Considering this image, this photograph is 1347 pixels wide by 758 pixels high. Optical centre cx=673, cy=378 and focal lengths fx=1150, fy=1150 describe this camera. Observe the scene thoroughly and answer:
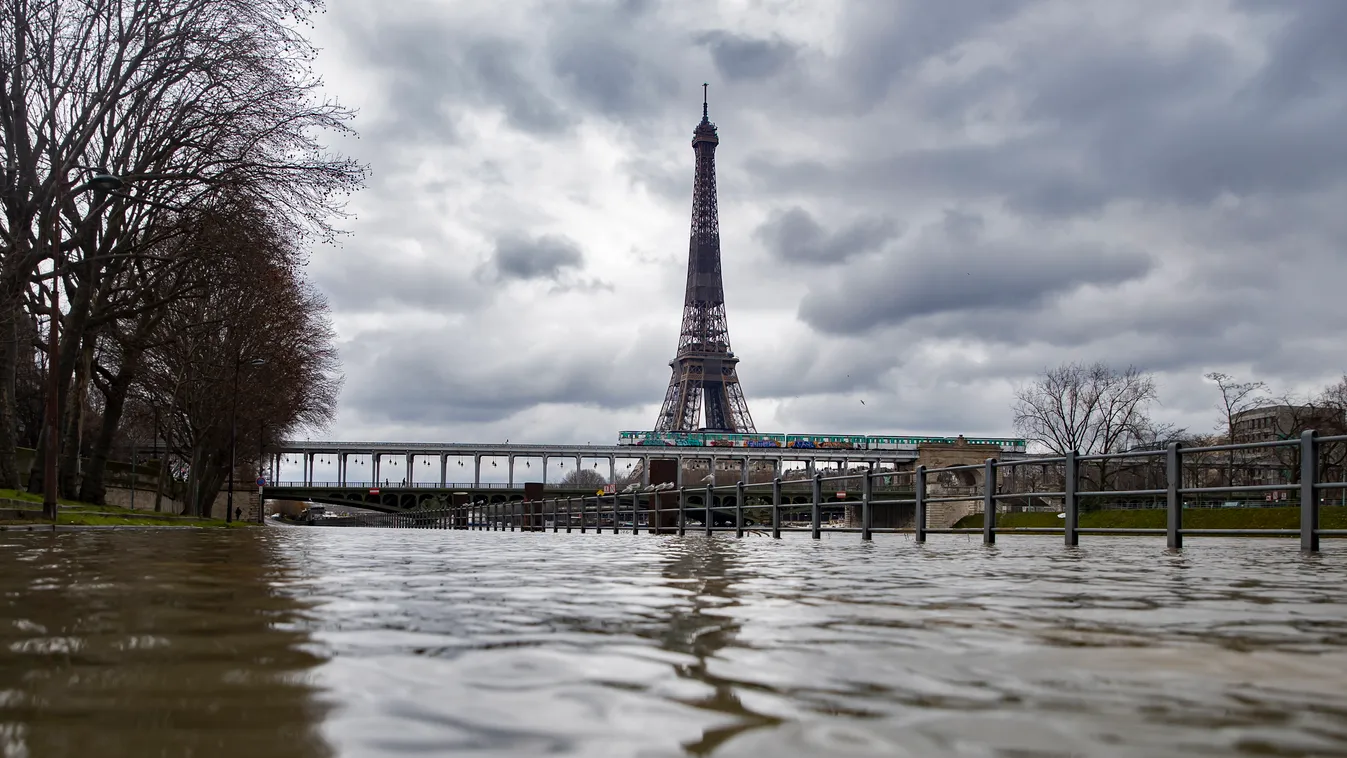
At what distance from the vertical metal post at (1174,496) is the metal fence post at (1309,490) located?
0.95 meters

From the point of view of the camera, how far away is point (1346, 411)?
146 ft

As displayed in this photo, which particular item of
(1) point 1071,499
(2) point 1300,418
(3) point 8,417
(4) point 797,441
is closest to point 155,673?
(1) point 1071,499

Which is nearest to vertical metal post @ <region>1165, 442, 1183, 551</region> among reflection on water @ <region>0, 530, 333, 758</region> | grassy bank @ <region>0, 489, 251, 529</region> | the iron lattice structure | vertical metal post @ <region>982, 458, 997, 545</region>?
vertical metal post @ <region>982, 458, 997, 545</region>

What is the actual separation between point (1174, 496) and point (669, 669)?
8.60 m

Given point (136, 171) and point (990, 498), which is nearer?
point (990, 498)

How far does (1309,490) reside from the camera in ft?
29.3

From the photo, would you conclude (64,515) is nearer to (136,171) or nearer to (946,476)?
(136,171)

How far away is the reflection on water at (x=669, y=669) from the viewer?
5.45 feet

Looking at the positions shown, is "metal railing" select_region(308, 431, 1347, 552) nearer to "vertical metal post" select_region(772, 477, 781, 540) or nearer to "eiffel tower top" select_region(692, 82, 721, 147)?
"vertical metal post" select_region(772, 477, 781, 540)

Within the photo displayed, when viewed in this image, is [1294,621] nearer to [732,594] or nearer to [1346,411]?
[732,594]

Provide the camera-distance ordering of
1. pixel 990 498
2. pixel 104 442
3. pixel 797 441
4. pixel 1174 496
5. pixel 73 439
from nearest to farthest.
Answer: pixel 1174 496
pixel 990 498
pixel 73 439
pixel 104 442
pixel 797 441

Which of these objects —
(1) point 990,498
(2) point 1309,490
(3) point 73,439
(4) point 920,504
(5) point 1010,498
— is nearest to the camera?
→ (2) point 1309,490

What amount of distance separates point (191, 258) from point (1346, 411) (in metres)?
41.6

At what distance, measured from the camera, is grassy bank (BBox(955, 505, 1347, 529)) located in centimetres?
2642
